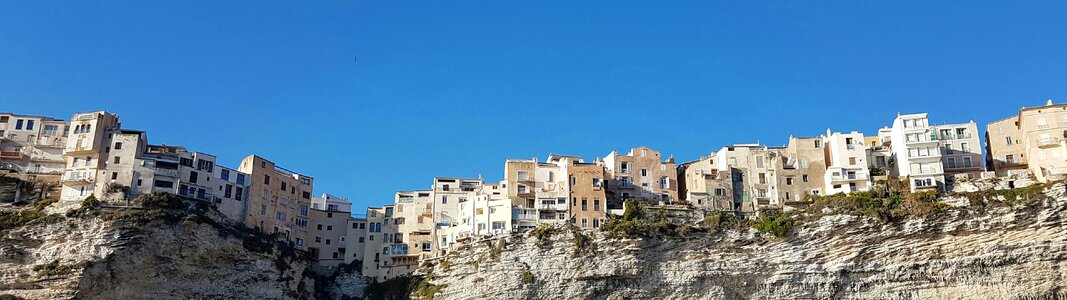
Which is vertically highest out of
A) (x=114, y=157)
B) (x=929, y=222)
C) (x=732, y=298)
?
(x=114, y=157)

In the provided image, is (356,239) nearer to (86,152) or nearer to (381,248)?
(381,248)

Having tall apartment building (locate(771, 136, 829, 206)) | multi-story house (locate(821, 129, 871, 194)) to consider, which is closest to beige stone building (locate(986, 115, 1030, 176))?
multi-story house (locate(821, 129, 871, 194))

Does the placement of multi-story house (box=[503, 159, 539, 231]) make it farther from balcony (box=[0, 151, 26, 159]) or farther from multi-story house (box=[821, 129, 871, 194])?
balcony (box=[0, 151, 26, 159])

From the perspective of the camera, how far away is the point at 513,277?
54.1m

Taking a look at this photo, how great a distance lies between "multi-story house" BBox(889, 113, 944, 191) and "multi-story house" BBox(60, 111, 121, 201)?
153 feet

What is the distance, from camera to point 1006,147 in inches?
2311

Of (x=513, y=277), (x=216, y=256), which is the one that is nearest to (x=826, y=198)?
(x=513, y=277)

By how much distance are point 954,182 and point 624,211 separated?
1882 centimetres

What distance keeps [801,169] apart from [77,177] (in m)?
43.3

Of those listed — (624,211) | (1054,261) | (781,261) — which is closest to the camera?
(1054,261)

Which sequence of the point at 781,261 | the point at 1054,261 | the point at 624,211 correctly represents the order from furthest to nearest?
the point at 624,211 < the point at 781,261 < the point at 1054,261

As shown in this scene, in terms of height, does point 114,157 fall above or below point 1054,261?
above

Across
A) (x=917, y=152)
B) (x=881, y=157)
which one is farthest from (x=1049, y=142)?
(x=881, y=157)

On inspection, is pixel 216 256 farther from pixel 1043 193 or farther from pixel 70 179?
pixel 1043 193
